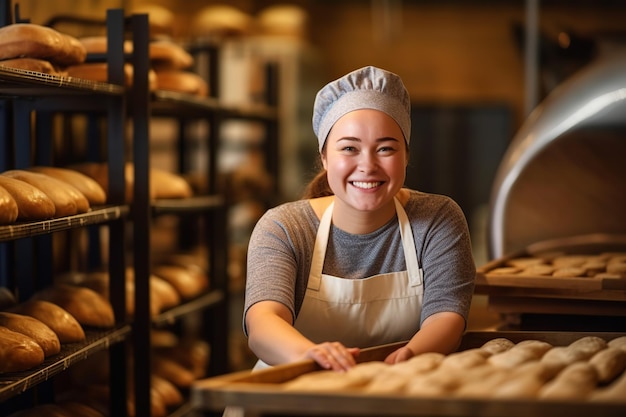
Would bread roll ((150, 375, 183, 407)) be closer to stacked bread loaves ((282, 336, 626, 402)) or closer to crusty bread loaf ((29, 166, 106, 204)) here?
crusty bread loaf ((29, 166, 106, 204))

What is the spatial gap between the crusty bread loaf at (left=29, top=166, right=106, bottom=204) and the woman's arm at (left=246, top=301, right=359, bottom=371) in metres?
1.14

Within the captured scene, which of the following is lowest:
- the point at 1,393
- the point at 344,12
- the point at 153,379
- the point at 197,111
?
the point at 153,379

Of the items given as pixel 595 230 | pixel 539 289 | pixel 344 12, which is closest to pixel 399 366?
pixel 539 289

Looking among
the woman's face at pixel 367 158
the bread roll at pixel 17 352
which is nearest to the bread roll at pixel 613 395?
the woman's face at pixel 367 158

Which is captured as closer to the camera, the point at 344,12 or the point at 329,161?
the point at 329,161

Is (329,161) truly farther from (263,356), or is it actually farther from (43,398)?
(43,398)

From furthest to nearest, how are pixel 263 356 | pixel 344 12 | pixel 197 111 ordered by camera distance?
1. pixel 344 12
2. pixel 197 111
3. pixel 263 356

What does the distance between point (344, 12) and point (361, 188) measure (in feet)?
21.2

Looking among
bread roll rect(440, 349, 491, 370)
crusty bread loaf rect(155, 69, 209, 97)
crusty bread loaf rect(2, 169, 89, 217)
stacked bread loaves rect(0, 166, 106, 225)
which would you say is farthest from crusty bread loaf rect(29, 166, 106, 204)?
bread roll rect(440, 349, 491, 370)

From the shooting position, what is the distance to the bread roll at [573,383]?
4.96ft

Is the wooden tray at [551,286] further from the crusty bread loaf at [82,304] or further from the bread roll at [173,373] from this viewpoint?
the bread roll at [173,373]

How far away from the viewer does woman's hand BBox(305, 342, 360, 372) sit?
5.86 feet

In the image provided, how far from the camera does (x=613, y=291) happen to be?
2.46 m

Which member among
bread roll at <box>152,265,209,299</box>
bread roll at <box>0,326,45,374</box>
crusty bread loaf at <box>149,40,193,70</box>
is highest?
crusty bread loaf at <box>149,40,193,70</box>
